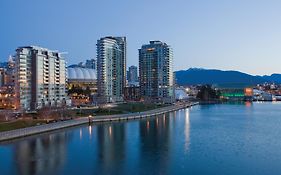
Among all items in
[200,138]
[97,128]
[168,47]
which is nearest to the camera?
[200,138]

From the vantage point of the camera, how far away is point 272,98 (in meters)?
136

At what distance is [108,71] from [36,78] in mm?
30751

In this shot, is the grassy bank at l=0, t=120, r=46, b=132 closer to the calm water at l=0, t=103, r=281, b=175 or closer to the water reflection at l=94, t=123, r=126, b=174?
the calm water at l=0, t=103, r=281, b=175

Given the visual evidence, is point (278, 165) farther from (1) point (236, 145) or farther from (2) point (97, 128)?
(2) point (97, 128)

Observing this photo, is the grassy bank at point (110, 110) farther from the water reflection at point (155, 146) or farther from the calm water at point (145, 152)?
the calm water at point (145, 152)

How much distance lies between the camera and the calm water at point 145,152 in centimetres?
1998

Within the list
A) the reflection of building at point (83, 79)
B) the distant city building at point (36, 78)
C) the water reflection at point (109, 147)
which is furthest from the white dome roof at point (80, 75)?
the water reflection at point (109, 147)

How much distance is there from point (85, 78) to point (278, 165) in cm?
8303

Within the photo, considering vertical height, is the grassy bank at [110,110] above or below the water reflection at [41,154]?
above

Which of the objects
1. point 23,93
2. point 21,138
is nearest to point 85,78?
point 23,93

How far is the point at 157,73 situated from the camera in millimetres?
98438

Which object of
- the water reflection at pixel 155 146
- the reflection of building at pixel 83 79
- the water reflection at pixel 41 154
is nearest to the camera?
the water reflection at pixel 41 154

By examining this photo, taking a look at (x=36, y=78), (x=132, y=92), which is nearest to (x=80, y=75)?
(x=132, y=92)

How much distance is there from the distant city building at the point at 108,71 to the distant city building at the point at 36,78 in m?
20.6
